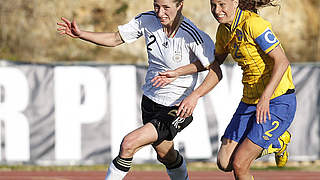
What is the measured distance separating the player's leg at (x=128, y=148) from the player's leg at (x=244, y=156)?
0.88 m

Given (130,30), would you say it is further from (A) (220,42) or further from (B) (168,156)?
(B) (168,156)

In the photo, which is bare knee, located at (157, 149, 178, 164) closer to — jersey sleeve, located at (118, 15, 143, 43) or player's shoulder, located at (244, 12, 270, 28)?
jersey sleeve, located at (118, 15, 143, 43)

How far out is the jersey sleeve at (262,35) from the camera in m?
5.64

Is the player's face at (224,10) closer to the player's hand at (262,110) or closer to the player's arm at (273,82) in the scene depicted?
the player's arm at (273,82)

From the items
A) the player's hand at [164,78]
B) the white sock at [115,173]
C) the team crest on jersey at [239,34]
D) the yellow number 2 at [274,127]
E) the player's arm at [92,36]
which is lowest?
the white sock at [115,173]

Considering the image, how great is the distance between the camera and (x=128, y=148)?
6.15 meters

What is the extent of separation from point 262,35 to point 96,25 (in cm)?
1454

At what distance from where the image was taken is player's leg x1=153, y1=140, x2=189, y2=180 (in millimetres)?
6719

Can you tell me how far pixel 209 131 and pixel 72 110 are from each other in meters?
2.39

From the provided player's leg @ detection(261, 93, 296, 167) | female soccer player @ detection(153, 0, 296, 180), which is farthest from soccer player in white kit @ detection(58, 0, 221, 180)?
player's leg @ detection(261, 93, 296, 167)

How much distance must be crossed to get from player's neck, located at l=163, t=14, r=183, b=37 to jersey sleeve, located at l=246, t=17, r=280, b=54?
0.85 m

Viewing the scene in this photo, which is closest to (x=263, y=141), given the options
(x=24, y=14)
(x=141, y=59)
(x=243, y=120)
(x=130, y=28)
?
(x=243, y=120)

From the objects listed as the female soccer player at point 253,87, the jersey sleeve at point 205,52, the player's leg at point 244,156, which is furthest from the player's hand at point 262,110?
the jersey sleeve at point 205,52

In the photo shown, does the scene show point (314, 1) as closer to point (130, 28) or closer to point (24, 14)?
point (24, 14)
